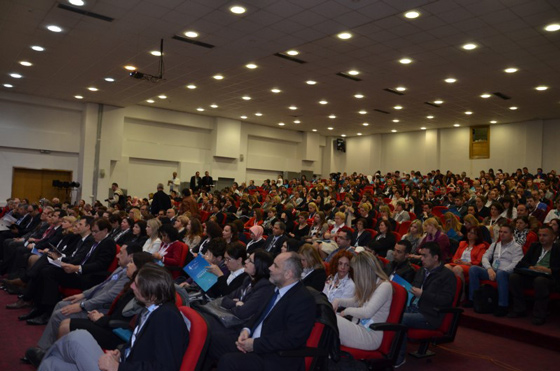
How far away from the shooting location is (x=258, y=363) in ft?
8.96

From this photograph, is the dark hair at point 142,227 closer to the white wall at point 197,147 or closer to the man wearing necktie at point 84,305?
the man wearing necktie at point 84,305

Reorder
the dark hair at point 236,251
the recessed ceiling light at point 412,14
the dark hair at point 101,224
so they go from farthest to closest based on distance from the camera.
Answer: the recessed ceiling light at point 412,14, the dark hair at point 101,224, the dark hair at point 236,251

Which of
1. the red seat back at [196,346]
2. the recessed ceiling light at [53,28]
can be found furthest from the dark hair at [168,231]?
the recessed ceiling light at [53,28]

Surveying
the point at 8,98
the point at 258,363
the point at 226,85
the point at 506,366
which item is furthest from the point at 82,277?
the point at 8,98

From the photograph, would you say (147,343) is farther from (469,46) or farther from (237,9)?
(469,46)

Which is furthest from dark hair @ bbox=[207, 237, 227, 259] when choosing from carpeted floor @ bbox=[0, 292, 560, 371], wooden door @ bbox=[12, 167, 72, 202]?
wooden door @ bbox=[12, 167, 72, 202]

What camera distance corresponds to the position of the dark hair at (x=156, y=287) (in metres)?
2.59

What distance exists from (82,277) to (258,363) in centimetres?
304

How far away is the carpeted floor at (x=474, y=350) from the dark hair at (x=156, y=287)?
Answer: 1.78 meters

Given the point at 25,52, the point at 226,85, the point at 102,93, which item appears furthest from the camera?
the point at 102,93

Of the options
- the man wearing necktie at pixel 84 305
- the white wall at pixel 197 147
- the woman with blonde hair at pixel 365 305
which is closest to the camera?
the woman with blonde hair at pixel 365 305

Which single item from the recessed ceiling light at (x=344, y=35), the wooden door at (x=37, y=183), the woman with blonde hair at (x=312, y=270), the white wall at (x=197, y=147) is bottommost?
the woman with blonde hair at (x=312, y=270)

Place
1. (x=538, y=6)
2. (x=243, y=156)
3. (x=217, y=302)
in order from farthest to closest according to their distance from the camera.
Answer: (x=243, y=156) → (x=538, y=6) → (x=217, y=302)

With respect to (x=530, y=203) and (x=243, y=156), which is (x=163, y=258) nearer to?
(x=530, y=203)
